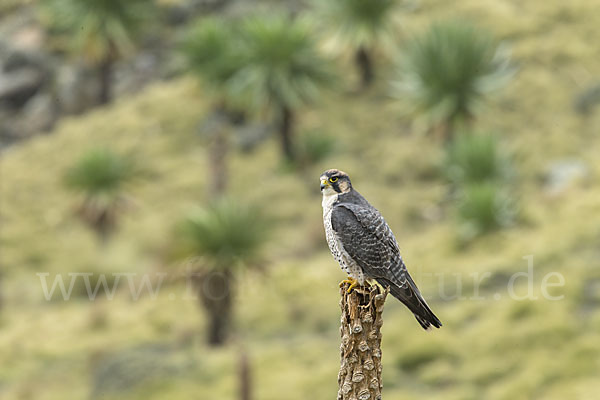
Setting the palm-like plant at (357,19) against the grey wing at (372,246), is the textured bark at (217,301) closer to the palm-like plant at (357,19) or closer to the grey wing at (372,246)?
the grey wing at (372,246)

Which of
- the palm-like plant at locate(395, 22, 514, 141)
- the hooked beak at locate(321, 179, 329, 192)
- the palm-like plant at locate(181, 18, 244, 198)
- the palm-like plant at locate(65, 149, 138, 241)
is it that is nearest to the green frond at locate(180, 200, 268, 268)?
the palm-like plant at locate(65, 149, 138, 241)

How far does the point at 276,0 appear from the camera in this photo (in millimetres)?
38781

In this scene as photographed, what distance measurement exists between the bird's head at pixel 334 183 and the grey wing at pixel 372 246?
19 centimetres

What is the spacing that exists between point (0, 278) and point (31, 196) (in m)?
5.54

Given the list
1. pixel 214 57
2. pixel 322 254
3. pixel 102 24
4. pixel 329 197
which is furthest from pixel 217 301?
pixel 102 24

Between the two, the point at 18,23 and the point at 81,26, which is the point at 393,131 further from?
the point at 18,23

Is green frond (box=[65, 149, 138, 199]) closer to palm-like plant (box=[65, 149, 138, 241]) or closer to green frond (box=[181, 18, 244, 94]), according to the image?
palm-like plant (box=[65, 149, 138, 241])

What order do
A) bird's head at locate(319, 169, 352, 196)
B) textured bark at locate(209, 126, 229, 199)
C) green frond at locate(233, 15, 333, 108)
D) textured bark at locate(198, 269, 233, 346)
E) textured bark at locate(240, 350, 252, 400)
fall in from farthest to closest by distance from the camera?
1. green frond at locate(233, 15, 333, 108)
2. textured bark at locate(209, 126, 229, 199)
3. textured bark at locate(198, 269, 233, 346)
4. textured bark at locate(240, 350, 252, 400)
5. bird's head at locate(319, 169, 352, 196)

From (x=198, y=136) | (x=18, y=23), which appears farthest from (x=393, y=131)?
(x=18, y=23)

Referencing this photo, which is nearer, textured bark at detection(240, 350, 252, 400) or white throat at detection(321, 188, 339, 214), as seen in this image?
white throat at detection(321, 188, 339, 214)

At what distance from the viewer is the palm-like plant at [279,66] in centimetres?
2697

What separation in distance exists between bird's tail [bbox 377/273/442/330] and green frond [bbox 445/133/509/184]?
16.6 m

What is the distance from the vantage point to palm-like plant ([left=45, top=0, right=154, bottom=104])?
32.8 metres

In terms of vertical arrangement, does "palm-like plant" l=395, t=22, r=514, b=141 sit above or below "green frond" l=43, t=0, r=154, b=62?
below
